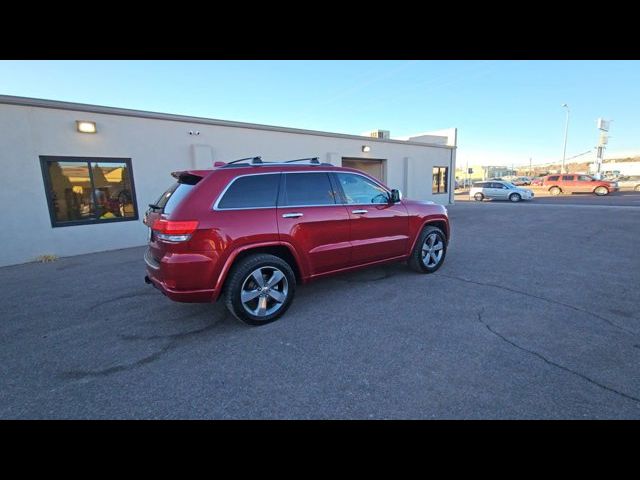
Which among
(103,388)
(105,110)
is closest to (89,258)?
(105,110)

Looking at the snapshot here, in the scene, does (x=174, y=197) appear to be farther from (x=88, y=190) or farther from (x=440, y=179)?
(x=440, y=179)

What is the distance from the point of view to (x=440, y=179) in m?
17.7

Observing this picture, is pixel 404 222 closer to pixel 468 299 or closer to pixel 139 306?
pixel 468 299

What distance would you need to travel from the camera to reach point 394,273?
5.25 m

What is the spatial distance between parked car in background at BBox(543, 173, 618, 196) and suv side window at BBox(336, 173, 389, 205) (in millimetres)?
28814

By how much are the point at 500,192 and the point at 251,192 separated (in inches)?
961

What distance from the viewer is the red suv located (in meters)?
3.12

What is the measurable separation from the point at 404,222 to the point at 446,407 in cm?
308

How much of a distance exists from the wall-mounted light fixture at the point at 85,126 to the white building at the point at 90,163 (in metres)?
0.05

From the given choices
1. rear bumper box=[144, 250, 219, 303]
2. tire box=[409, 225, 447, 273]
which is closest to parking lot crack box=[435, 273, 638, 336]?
tire box=[409, 225, 447, 273]

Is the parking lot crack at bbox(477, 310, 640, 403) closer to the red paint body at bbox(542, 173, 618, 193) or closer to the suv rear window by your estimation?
the suv rear window

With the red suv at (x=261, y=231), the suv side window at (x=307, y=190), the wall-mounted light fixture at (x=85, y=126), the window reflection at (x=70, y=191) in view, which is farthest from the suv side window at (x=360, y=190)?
the window reflection at (x=70, y=191)
